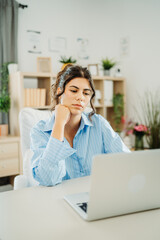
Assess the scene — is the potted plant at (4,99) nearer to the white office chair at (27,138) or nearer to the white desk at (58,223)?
the white office chair at (27,138)

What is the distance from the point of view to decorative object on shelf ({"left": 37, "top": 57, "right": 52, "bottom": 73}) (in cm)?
310

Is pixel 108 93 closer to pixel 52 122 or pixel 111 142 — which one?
pixel 111 142

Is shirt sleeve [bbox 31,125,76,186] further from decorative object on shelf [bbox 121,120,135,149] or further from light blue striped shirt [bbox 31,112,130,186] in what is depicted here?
decorative object on shelf [bbox 121,120,135,149]

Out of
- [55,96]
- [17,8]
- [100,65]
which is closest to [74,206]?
[55,96]

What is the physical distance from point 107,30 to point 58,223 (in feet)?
11.6

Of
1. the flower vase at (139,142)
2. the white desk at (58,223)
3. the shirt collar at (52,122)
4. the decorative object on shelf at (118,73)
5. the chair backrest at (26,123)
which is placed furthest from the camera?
the decorative object on shelf at (118,73)

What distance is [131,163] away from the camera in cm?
68

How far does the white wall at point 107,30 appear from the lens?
320 cm

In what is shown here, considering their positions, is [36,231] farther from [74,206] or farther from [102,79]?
[102,79]

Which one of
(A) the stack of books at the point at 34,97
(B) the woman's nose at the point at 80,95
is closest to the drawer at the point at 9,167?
(A) the stack of books at the point at 34,97

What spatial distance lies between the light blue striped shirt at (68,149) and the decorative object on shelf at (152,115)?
5.17 ft

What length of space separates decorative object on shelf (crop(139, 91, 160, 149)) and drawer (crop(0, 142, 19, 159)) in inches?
60.1

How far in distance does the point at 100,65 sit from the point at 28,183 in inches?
105

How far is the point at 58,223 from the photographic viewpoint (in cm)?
71
